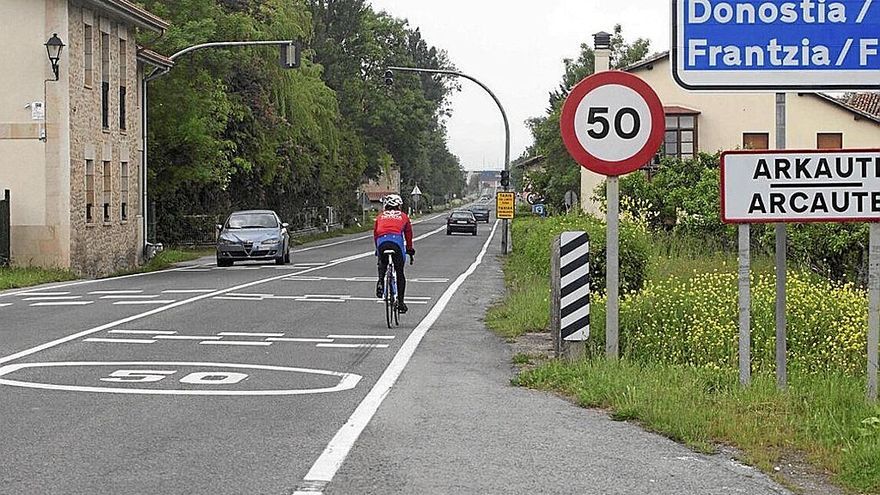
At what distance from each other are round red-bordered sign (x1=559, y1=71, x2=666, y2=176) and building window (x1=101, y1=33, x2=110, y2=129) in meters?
25.5

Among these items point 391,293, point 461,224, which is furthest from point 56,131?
point 461,224

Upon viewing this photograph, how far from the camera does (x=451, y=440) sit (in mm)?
8258

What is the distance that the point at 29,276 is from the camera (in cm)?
2800

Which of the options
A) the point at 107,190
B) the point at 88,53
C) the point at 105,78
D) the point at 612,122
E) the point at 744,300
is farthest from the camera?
the point at 107,190

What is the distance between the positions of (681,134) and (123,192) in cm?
2118

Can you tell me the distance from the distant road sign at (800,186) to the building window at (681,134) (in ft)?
129

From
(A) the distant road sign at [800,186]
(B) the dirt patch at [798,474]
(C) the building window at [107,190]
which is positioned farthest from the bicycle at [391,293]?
(C) the building window at [107,190]

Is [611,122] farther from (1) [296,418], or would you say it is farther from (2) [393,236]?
(2) [393,236]

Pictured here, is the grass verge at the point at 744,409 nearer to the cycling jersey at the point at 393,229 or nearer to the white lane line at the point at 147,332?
the white lane line at the point at 147,332

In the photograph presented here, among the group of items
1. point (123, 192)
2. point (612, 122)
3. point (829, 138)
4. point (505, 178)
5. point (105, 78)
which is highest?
point (105, 78)

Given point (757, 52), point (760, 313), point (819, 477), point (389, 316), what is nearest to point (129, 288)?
point (389, 316)

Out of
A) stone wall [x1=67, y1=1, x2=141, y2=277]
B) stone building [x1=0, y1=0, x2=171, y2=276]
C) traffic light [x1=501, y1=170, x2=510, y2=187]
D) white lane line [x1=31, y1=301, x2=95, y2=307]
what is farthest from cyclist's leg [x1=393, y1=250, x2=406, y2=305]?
traffic light [x1=501, y1=170, x2=510, y2=187]

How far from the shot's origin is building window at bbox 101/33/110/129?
34.3 meters

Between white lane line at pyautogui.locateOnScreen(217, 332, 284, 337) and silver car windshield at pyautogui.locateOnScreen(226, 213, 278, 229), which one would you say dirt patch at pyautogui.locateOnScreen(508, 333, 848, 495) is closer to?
white lane line at pyautogui.locateOnScreen(217, 332, 284, 337)
